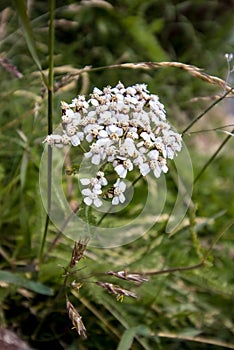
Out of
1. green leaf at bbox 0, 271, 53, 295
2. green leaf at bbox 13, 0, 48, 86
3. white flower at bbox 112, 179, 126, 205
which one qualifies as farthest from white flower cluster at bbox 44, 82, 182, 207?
green leaf at bbox 0, 271, 53, 295

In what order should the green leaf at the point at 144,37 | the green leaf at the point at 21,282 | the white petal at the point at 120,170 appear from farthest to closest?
the green leaf at the point at 144,37 → the green leaf at the point at 21,282 → the white petal at the point at 120,170

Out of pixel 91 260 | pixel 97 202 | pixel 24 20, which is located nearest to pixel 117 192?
pixel 97 202

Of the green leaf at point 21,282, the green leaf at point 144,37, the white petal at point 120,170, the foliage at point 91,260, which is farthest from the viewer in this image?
the green leaf at point 144,37

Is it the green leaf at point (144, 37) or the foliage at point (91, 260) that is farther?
the green leaf at point (144, 37)

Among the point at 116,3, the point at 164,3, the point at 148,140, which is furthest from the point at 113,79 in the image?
the point at 148,140

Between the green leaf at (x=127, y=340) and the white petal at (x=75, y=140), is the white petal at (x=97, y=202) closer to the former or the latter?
the white petal at (x=75, y=140)

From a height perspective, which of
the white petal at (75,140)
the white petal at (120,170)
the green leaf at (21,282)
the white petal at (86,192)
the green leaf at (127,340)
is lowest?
the green leaf at (127,340)

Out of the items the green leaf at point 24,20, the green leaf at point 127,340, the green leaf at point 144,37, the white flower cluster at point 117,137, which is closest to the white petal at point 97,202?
the white flower cluster at point 117,137

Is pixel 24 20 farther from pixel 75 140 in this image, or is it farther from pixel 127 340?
pixel 127 340

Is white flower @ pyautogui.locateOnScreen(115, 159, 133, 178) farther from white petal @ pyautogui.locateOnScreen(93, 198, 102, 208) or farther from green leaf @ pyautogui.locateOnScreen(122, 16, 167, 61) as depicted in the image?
green leaf @ pyautogui.locateOnScreen(122, 16, 167, 61)

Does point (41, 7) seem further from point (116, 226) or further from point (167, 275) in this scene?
point (167, 275)
